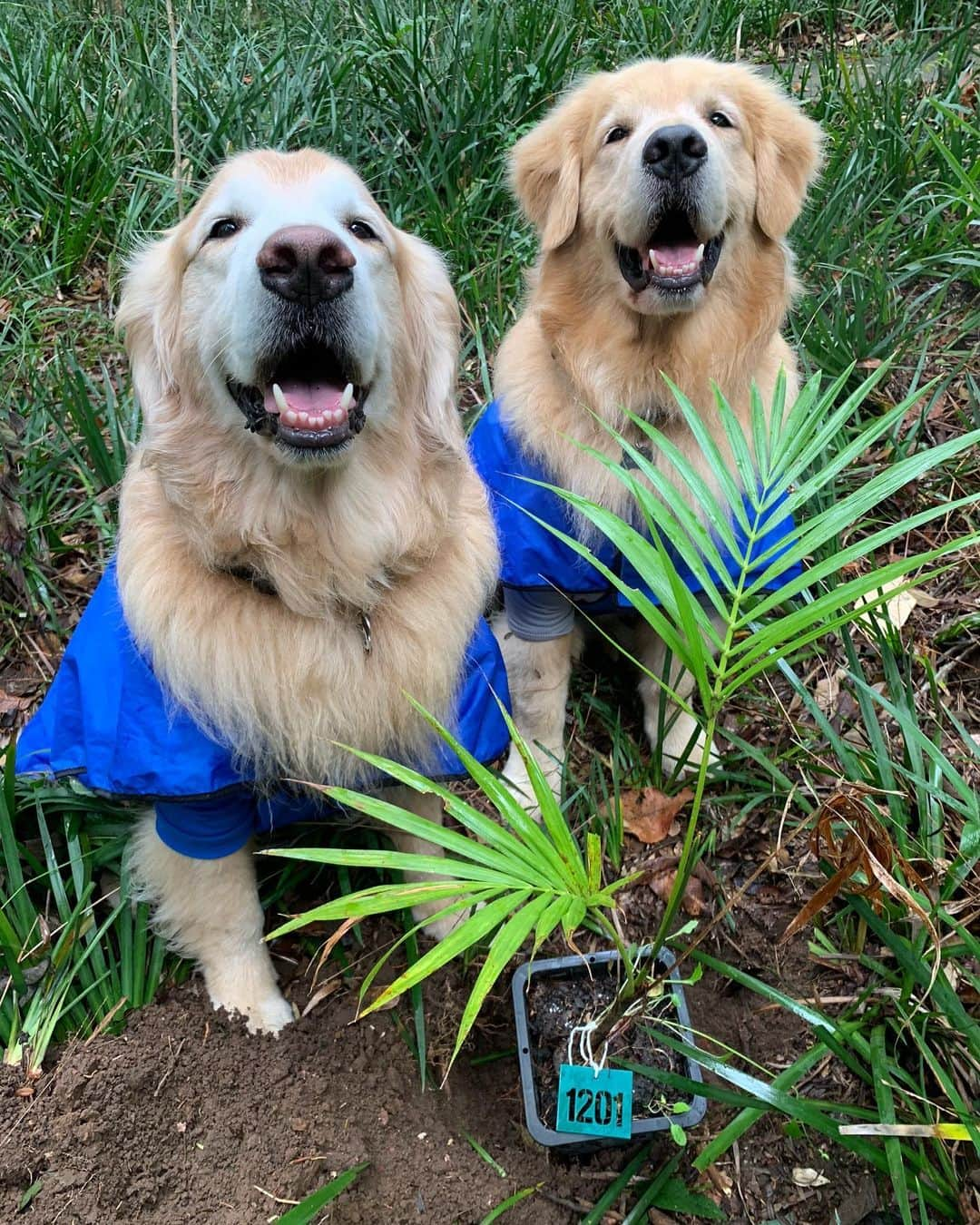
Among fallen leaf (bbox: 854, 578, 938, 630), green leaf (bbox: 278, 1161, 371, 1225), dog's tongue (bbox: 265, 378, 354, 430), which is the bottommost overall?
green leaf (bbox: 278, 1161, 371, 1225)

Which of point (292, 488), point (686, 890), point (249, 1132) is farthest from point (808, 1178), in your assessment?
point (292, 488)

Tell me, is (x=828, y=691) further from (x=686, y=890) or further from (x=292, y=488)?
(x=292, y=488)

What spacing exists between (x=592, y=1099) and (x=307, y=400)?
57.0 inches

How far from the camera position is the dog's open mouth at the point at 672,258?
7.67 ft

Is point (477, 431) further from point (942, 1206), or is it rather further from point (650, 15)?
point (650, 15)

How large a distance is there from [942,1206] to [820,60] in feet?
16.0

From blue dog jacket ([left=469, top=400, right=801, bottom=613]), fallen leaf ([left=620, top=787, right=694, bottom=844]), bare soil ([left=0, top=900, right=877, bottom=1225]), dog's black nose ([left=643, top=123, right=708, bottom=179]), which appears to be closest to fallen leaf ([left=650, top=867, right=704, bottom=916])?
fallen leaf ([left=620, top=787, right=694, bottom=844])

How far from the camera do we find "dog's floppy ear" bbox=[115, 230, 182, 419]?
1868 millimetres

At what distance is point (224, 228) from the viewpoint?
183 centimetres

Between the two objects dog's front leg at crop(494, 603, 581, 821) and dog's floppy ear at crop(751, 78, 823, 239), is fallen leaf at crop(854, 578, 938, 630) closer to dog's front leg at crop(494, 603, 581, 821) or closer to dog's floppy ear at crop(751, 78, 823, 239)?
dog's front leg at crop(494, 603, 581, 821)

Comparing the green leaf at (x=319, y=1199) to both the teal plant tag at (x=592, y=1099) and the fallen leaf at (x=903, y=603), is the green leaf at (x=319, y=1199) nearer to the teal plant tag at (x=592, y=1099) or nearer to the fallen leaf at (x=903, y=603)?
the teal plant tag at (x=592, y=1099)

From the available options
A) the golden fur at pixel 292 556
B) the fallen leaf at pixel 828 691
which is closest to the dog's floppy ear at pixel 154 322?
Answer: the golden fur at pixel 292 556

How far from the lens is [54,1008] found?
209 cm

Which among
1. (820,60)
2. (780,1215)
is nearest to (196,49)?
(820,60)
